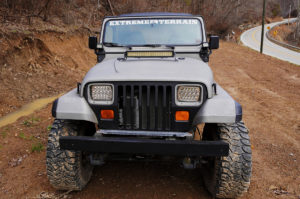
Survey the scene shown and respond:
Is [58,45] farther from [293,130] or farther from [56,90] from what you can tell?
[293,130]

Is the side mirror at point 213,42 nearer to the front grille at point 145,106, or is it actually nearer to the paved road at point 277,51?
the front grille at point 145,106

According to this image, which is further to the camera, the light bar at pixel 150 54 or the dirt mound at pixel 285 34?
the dirt mound at pixel 285 34

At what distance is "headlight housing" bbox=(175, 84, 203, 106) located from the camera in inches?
98.9

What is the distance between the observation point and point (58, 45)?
34.2ft

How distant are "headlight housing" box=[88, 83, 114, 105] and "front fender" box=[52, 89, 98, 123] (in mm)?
98

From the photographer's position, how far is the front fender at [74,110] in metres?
2.59

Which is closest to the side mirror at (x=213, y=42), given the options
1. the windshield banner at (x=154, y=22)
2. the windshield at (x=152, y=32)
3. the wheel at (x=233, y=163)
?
the windshield at (x=152, y=32)

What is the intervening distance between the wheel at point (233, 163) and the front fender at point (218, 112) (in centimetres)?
24

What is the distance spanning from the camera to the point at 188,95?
2527 mm

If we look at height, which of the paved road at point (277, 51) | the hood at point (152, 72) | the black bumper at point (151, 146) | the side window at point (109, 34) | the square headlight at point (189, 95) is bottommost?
the paved road at point (277, 51)

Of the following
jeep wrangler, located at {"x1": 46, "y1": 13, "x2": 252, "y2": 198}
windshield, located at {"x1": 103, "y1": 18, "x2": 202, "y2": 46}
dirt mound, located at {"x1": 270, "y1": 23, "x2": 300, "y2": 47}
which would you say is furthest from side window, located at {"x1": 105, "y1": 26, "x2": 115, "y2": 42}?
dirt mound, located at {"x1": 270, "y1": 23, "x2": 300, "y2": 47}

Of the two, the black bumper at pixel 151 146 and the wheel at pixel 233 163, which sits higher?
the black bumper at pixel 151 146

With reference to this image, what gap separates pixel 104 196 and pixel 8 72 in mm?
6207

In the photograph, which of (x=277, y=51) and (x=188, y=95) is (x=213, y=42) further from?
(x=277, y=51)
